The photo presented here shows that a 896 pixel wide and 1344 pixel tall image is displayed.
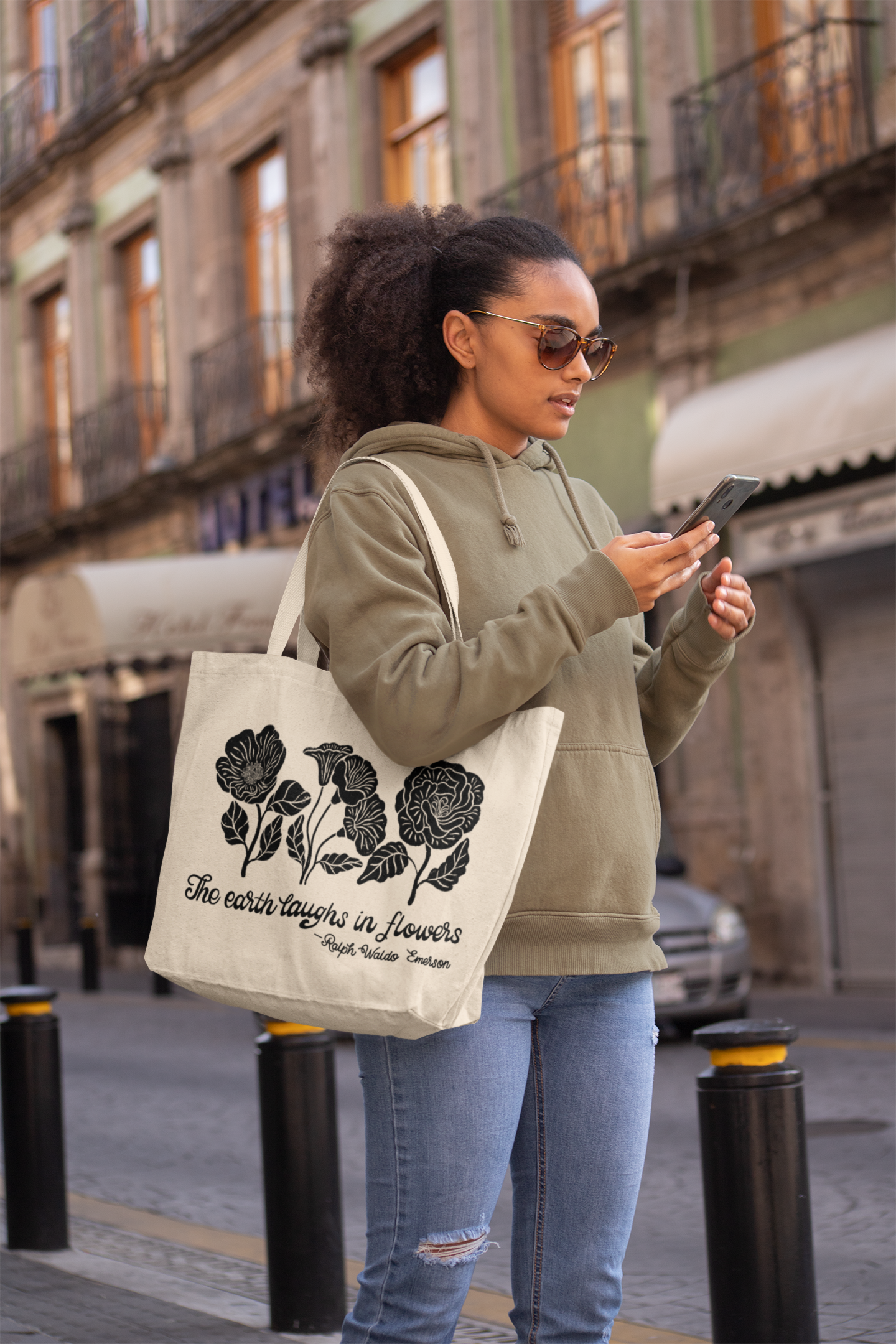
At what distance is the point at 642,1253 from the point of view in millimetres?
5383

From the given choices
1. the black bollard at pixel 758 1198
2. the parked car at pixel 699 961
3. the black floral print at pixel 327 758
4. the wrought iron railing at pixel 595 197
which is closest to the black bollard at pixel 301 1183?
the black bollard at pixel 758 1198

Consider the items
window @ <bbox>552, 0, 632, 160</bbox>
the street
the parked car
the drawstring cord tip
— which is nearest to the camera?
the drawstring cord tip

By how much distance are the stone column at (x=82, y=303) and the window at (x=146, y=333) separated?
2.14 feet

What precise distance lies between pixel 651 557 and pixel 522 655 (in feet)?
0.73

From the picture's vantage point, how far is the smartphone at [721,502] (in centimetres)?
238

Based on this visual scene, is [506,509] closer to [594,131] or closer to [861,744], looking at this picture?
[861,744]

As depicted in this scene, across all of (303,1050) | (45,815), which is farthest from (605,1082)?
(45,815)

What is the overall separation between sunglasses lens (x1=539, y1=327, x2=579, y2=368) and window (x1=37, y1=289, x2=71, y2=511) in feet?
76.3

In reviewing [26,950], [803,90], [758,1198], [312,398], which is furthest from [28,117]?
[758,1198]

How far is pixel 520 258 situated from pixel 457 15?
16059 millimetres

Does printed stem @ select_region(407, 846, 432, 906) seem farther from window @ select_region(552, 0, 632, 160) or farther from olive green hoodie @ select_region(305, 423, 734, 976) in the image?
window @ select_region(552, 0, 632, 160)

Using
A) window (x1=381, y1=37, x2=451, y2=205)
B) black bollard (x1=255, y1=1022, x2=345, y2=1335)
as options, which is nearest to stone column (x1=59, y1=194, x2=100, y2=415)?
window (x1=381, y1=37, x2=451, y2=205)

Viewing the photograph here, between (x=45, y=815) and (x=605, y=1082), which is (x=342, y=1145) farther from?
(x=45, y=815)

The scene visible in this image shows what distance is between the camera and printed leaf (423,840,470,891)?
7.33 ft
